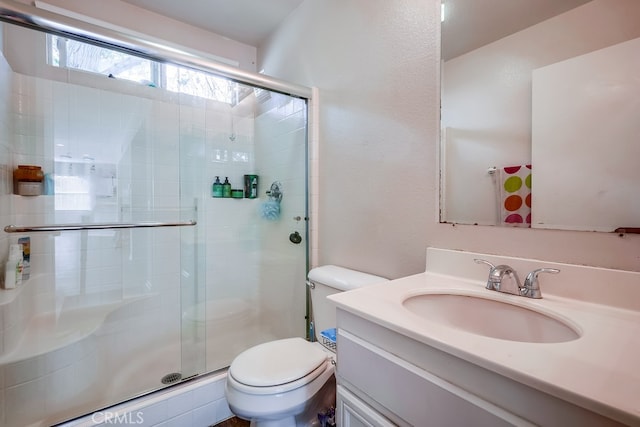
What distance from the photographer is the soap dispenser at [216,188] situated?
215cm

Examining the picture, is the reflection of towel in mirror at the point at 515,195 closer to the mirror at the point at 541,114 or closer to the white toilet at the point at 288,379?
the mirror at the point at 541,114

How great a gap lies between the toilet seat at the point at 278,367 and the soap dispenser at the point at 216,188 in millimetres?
1296

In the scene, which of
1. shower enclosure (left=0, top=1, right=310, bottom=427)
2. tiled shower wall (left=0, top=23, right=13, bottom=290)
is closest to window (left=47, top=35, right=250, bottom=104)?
shower enclosure (left=0, top=1, right=310, bottom=427)

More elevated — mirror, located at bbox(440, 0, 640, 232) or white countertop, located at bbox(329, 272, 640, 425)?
mirror, located at bbox(440, 0, 640, 232)

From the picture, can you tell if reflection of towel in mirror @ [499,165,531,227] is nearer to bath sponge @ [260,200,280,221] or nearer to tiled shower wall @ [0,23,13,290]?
bath sponge @ [260,200,280,221]

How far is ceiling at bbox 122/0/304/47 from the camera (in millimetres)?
1935

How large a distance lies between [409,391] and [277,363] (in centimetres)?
67

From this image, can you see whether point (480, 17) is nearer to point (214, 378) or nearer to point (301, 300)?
point (301, 300)

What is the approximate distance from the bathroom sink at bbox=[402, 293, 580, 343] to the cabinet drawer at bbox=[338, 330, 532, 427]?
21 cm

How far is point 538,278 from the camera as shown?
840 millimetres

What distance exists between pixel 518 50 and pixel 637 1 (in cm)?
26

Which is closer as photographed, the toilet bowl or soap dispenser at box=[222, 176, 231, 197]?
the toilet bowl

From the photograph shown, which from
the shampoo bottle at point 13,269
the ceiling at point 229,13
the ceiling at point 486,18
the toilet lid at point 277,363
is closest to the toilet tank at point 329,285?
the toilet lid at point 277,363

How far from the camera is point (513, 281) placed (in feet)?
2.78
